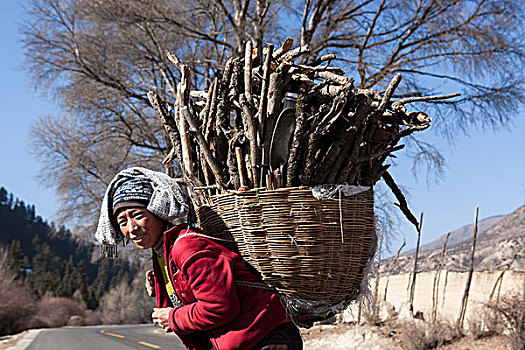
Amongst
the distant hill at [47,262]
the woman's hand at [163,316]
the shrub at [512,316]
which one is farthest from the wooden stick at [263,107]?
the distant hill at [47,262]

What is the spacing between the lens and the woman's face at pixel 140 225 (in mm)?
2119

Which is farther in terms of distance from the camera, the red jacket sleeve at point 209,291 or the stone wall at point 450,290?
the stone wall at point 450,290

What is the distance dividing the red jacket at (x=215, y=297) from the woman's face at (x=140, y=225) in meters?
0.11

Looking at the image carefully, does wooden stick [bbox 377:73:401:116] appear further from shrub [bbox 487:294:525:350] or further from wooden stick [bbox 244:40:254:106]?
shrub [bbox 487:294:525:350]

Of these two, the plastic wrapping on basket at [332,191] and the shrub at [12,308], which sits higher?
the plastic wrapping on basket at [332,191]

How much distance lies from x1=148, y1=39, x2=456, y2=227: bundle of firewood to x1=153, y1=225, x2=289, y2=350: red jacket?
1.06 ft

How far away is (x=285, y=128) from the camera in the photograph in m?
2.15

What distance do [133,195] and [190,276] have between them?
18.3 inches

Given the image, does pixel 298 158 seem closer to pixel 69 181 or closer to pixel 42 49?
pixel 42 49

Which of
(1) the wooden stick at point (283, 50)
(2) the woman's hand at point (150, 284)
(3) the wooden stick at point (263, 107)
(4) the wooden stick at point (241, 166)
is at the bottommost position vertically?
(2) the woman's hand at point (150, 284)

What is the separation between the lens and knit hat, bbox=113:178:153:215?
212 cm

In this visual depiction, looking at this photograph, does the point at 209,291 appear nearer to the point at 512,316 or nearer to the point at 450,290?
the point at 512,316

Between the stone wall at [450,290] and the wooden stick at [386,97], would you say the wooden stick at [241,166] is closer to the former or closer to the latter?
the wooden stick at [386,97]

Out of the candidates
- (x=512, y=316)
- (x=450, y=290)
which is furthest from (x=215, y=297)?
(x=450, y=290)
